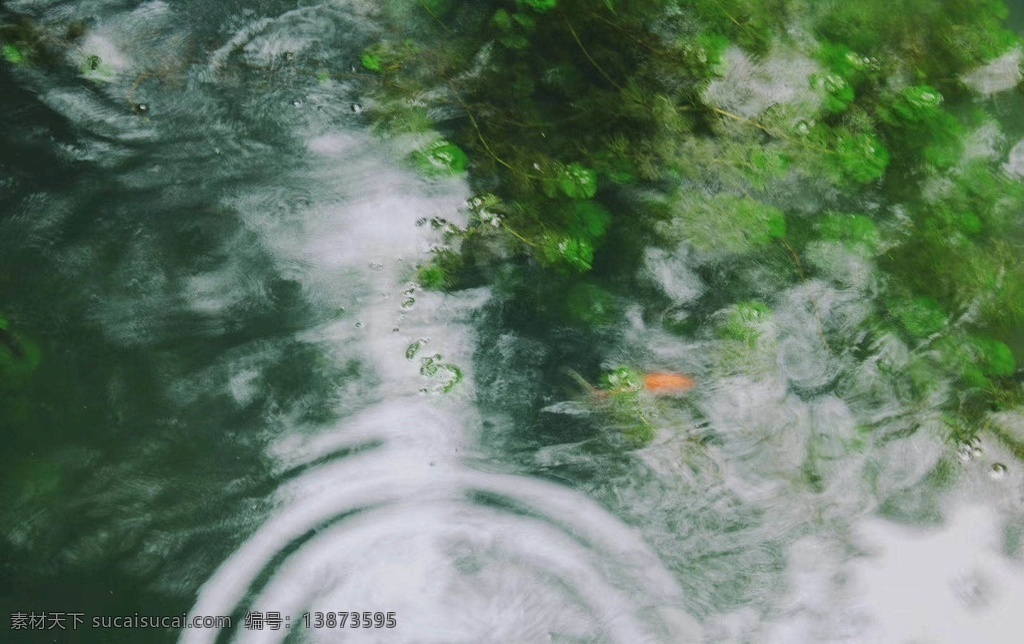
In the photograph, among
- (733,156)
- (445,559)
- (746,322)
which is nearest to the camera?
(445,559)

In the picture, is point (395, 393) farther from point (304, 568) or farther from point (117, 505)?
point (117, 505)

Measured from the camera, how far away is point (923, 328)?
2.57 m

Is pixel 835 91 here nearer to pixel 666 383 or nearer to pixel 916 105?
pixel 916 105

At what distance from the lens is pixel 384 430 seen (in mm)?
2461

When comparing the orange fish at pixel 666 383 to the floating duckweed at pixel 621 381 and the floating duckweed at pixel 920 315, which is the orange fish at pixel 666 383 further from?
the floating duckweed at pixel 920 315

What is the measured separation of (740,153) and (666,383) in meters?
0.96

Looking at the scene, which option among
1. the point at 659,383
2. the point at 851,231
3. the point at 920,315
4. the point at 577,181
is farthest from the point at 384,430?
the point at 920,315

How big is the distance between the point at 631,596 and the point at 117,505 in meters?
1.74

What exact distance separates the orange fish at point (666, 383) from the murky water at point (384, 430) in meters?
0.04

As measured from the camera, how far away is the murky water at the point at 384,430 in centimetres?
234

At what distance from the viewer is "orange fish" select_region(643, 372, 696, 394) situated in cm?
249

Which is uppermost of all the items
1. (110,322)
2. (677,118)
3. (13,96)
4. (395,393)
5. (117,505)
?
(677,118)

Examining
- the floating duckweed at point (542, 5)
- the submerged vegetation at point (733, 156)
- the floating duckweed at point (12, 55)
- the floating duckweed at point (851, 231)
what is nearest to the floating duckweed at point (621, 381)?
the submerged vegetation at point (733, 156)

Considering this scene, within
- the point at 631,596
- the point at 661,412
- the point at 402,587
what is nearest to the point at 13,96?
the point at 402,587
